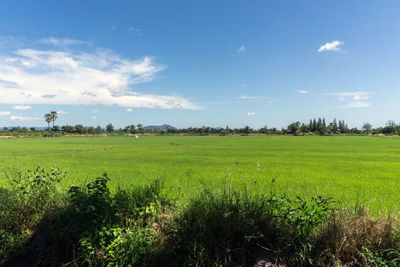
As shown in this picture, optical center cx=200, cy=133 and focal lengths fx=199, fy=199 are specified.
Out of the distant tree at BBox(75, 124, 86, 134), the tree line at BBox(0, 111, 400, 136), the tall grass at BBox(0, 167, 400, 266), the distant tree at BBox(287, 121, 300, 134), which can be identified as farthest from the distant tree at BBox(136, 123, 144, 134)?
the tall grass at BBox(0, 167, 400, 266)

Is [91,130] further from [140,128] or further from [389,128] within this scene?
[389,128]

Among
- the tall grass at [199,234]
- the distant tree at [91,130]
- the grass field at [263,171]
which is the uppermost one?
the distant tree at [91,130]

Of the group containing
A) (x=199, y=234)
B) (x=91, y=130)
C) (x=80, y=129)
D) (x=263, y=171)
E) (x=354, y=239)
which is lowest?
(x=263, y=171)

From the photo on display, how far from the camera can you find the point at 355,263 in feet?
9.66

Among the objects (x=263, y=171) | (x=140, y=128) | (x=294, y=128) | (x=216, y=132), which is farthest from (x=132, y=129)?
(x=263, y=171)

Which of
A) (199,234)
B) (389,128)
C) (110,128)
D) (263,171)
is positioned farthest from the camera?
(110,128)

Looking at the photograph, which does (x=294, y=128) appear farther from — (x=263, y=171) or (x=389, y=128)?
(x=263, y=171)

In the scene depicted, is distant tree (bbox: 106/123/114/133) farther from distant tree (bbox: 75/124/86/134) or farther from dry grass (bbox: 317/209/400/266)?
dry grass (bbox: 317/209/400/266)

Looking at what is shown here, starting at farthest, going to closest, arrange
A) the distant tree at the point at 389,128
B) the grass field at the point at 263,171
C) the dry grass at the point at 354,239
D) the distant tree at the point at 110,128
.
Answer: the distant tree at the point at 110,128
the distant tree at the point at 389,128
the grass field at the point at 263,171
the dry grass at the point at 354,239

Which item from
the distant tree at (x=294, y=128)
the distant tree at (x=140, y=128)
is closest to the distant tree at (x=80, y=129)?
the distant tree at (x=140, y=128)

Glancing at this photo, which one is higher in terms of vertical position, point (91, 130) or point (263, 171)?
point (91, 130)

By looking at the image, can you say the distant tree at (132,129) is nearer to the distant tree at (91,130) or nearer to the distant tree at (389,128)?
the distant tree at (91,130)

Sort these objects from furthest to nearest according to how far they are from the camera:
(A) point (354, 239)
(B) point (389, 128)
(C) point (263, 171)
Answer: (B) point (389, 128), (C) point (263, 171), (A) point (354, 239)

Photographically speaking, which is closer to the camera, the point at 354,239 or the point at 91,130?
the point at 354,239
